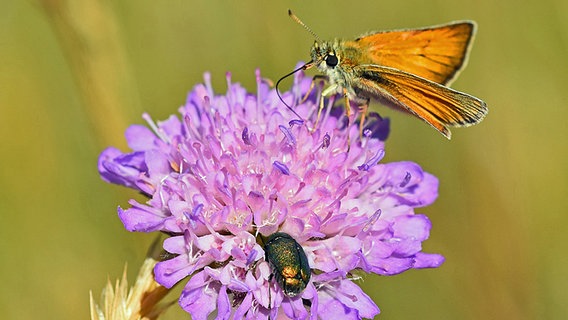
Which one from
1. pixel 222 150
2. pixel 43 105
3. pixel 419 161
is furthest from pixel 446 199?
pixel 43 105

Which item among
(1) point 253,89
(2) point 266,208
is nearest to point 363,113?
(2) point 266,208

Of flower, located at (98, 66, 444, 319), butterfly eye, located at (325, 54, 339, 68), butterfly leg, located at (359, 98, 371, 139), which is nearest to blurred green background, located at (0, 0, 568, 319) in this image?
flower, located at (98, 66, 444, 319)

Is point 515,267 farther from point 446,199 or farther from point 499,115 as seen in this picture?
point 499,115

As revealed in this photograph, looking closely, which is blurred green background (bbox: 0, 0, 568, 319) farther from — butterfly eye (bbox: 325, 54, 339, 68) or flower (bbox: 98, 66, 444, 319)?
butterfly eye (bbox: 325, 54, 339, 68)

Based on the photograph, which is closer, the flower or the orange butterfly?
the flower

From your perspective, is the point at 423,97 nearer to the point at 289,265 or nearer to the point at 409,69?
the point at 409,69

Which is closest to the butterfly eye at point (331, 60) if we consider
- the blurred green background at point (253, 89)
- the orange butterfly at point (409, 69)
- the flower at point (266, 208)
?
the orange butterfly at point (409, 69)

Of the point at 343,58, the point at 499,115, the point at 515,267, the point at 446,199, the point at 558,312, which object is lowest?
the point at 558,312
